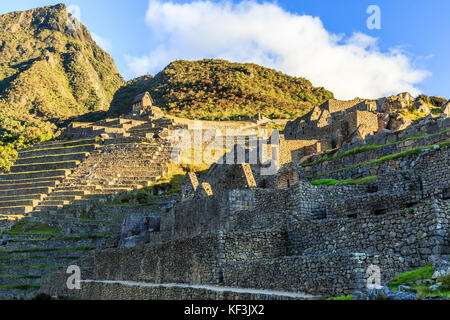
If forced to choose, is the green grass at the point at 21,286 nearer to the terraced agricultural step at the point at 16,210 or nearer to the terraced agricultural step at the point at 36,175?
the terraced agricultural step at the point at 16,210

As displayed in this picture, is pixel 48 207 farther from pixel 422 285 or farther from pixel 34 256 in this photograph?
pixel 422 285

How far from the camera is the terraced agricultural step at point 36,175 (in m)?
58.7

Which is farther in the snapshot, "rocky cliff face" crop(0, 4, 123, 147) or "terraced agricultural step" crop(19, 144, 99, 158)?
"rocky cliff face" crop(0, 4, 123, 147)

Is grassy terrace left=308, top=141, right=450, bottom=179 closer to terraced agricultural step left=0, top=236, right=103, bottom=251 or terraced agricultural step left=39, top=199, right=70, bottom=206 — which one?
terraced agricultural step left=0, top=236, right=103, bottom=251

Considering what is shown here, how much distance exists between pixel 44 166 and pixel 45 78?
90.0m

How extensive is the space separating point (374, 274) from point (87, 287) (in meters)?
19.1

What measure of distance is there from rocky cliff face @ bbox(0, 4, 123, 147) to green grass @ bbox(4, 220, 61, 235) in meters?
38.6

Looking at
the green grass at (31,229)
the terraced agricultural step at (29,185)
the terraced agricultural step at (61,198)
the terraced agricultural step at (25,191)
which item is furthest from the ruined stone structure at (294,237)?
the terraced agricultural step at (29,185)

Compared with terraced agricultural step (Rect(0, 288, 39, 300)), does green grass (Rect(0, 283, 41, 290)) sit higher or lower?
higher

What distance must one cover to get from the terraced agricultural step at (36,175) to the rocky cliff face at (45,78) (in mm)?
23167

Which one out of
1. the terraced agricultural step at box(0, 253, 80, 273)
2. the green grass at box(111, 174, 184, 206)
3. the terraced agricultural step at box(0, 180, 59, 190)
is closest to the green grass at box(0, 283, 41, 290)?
the terraced agricultural step at box(0, 253, 80, 273)

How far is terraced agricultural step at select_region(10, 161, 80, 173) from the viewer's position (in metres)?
61.0
